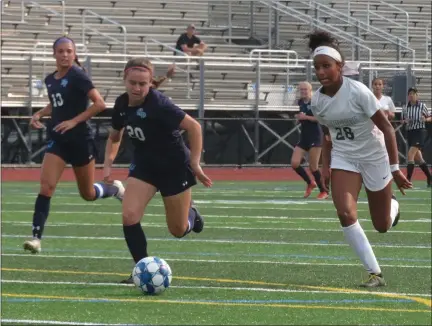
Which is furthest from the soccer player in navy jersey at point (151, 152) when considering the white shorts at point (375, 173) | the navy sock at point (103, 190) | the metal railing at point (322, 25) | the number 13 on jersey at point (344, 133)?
the metal railing at point (322, 25)

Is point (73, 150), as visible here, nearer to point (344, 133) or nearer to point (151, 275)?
point (151, 275)

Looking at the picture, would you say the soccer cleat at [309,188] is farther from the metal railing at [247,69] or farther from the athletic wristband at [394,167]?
the athletic wristband at [394,167]

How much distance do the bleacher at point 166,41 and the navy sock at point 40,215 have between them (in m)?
16.4

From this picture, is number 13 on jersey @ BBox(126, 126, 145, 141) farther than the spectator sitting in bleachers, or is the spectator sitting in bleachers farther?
the spectator sitting in bleachers

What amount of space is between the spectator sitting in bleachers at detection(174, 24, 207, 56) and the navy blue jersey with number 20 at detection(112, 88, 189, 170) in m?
20.8

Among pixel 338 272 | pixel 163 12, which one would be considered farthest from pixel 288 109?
pixel 338 272

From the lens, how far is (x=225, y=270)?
11.5 metres

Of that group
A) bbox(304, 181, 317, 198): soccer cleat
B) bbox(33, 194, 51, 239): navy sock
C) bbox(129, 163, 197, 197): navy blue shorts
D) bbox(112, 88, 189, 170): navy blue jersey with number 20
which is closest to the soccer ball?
bbox(129, 163, 197, 197): navy blue shorts

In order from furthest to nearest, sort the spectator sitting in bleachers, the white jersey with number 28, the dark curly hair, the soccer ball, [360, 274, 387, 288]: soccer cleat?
the spectator sitting in bleachers
[360, 274, 387, 288]: soccer cleat
the soccer ball
the white jersey with number 28
the dark curly hair

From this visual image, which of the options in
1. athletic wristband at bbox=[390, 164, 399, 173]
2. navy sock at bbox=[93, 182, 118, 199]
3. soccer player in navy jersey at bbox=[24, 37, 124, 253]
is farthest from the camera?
navy sock at bbox=[93, 182, 118, 199]

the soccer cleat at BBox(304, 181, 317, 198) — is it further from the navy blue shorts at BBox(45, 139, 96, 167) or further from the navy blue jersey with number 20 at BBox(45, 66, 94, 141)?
the navy blue jersey with number 20 at BBox(45, 66, 94, 141)

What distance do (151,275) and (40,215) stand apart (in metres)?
3.09

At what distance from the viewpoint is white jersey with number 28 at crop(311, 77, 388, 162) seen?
858 cm

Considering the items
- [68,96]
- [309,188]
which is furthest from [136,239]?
[309,188]
